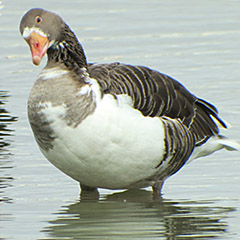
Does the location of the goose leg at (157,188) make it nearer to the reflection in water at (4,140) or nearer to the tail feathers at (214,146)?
the tail feathers at (214,146)

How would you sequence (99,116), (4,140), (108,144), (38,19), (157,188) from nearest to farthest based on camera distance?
(99,116)
(108,144)
(38,19)
(157,188)
(4,140)

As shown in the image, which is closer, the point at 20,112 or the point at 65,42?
the point at 65,42

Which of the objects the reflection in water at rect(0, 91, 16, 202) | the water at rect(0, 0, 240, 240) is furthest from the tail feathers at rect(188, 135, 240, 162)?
the reflection in water at rect(0, 91, 16, 202)

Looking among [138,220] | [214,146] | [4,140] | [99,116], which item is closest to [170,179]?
[214,146]

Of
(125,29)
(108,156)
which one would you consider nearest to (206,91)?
(125,29)

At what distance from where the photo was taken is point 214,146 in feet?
32.6

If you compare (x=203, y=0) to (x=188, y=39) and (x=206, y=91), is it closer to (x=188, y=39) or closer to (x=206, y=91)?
(x=188, y=39)

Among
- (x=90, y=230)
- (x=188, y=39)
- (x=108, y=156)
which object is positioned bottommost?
(x=90, y=230)

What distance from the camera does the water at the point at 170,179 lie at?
27.9ft

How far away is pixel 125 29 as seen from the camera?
15602mm

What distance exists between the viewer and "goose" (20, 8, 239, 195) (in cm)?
845

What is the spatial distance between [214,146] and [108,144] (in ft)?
5.92

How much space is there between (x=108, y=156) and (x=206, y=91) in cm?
432

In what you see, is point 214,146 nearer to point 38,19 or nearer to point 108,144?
point 108,144
